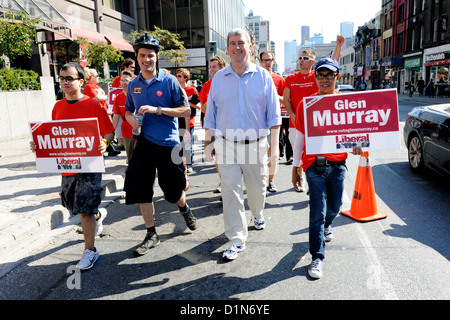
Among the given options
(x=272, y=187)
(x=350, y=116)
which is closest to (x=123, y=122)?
(x=272, y=187)

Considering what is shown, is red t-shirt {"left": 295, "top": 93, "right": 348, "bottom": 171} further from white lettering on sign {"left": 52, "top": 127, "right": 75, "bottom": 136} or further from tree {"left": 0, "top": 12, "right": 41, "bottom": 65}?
tree {"left": 0, "top": 12, "right": 41, "bottom": 65}

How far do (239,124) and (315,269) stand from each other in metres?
1.56

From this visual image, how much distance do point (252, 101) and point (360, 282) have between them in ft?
6.42

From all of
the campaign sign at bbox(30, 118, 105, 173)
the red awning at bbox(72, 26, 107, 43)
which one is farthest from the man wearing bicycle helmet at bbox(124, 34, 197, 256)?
the red awning at bbox(72, 26, 107, 43)

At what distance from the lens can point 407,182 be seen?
634cm

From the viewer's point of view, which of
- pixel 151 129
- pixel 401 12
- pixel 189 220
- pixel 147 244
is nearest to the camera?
pixel 151 129

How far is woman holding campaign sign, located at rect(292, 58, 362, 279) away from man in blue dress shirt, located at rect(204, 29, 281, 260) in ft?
1.39

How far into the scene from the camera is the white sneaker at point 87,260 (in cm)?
→ 346

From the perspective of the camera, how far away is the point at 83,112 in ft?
11.6

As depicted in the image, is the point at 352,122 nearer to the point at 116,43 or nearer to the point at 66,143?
the point at 66,143

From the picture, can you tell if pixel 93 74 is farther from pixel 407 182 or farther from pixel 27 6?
pixel 27 6

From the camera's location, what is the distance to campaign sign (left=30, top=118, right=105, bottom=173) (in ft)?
11.3

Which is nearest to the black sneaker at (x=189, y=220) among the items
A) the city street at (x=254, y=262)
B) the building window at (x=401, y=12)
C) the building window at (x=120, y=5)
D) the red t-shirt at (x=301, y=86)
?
the city street at (x=254, y=262)

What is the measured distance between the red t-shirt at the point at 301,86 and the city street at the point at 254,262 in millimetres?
1714
